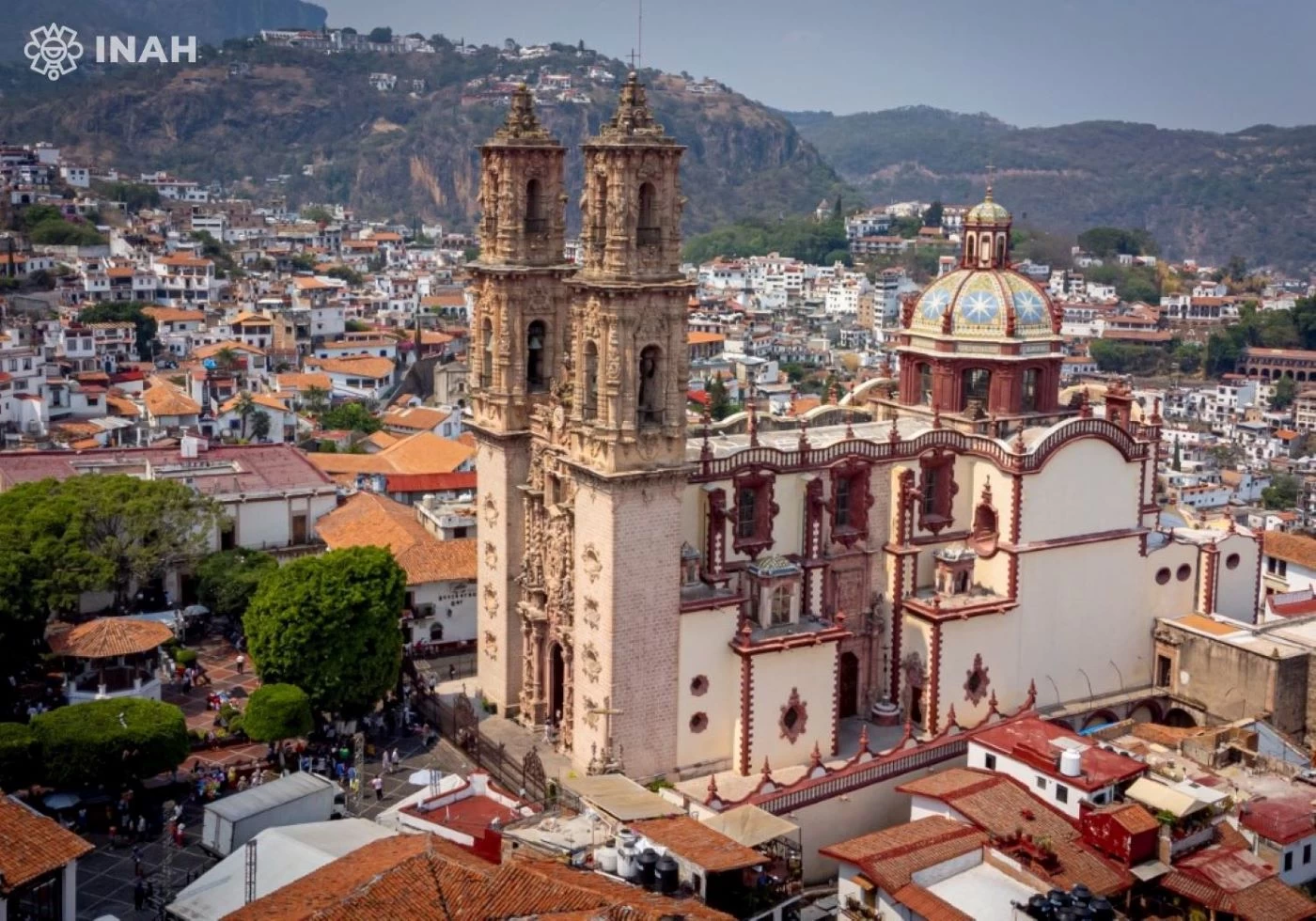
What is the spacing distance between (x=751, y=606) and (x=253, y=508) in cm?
2066

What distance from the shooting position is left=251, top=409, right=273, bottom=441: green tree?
6950 centimetres

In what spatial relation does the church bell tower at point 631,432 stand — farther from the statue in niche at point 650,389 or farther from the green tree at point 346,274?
the green tree at point 346,274

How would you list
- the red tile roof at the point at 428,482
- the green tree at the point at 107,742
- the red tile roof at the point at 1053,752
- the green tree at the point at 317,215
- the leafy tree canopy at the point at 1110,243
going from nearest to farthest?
the red tile roof at the point at 1053,752, the green tree at the point at 107,742, the red tile roof at the point at 428,482, the green tree at the point at 317,215, the leafy tree canopy at the point at 1110,243

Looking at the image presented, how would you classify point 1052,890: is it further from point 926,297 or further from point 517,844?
point 926,297

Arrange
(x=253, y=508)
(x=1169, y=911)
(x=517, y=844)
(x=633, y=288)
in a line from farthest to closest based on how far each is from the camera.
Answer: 1. (x=253, y=508)
2. (x=633, y=288)
3. (x=1169, y=911)
4. (x=517, y=844)

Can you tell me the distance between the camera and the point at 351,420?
74.2m

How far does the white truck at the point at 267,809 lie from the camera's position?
27.1m

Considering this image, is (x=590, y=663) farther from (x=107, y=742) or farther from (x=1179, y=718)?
(x=1179, y=718)

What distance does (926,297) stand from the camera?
127ft

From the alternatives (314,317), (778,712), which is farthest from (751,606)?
(314,317)

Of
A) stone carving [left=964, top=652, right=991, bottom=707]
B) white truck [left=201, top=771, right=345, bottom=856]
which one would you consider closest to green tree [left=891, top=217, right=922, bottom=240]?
stone carving [left=964, top=652, right=991, bottom=707]

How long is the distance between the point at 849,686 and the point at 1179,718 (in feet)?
29.2

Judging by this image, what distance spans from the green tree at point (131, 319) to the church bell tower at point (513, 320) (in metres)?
58.6

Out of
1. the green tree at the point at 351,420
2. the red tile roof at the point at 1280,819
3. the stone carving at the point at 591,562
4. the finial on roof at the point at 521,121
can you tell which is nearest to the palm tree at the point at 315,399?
the green tree at the point at 351,420
